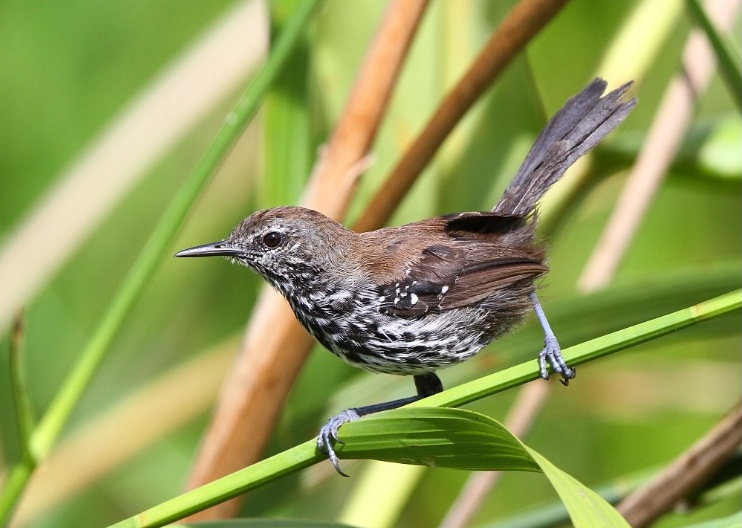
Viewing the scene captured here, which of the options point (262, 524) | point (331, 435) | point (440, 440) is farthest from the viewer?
point (331, 435)

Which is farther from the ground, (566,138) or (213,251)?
(213,251)

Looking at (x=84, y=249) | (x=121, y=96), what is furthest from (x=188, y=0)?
(x=84, y=249)

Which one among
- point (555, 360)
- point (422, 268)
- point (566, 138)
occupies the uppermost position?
point (566, 138)

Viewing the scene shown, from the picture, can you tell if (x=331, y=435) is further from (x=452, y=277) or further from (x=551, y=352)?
(x=452, y=277)

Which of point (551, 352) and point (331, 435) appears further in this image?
point (551, 352)

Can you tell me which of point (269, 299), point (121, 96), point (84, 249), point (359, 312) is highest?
point (121, 96)

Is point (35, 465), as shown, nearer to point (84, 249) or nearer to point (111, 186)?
point (111, 186)

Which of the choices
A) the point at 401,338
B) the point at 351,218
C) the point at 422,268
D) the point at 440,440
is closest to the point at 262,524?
the point at 440,440
